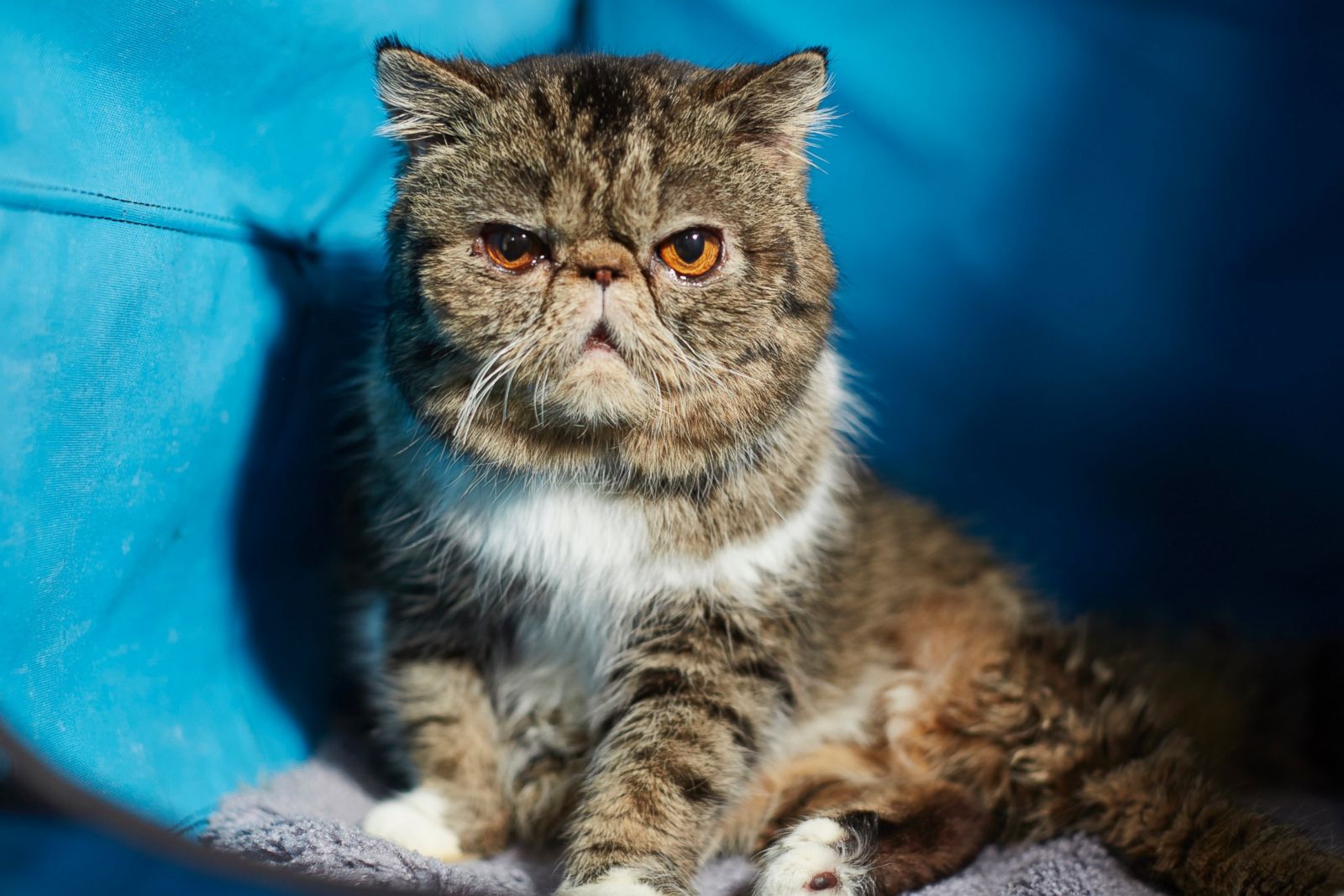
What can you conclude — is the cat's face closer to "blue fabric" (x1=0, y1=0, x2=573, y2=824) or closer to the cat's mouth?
the cat's mouth

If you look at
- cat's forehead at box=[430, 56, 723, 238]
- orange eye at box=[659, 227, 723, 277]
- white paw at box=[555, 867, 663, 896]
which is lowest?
white paw at box=[555, 867, 663, 896]

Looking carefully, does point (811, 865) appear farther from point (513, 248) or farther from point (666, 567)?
point (513, 248)

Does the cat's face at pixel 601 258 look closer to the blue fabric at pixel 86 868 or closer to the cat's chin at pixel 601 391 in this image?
the cat's chin at pixel 601 391

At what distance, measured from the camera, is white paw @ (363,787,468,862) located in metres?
1.51

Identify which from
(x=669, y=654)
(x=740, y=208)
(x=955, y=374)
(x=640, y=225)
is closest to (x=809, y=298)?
(x=740, y=208)

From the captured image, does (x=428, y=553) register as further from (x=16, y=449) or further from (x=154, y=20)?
(x=154, y=20)

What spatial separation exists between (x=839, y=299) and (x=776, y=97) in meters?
0.59

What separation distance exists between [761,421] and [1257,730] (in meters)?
1.05

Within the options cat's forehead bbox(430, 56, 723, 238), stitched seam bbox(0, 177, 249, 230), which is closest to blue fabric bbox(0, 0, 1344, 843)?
stitched seam bbox(0, 177, 249, 230)

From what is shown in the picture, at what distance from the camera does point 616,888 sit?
1302 mm

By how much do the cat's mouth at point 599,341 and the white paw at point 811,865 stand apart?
702 mm

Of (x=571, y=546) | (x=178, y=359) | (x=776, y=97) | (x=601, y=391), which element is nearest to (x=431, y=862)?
(x=571, y=546)

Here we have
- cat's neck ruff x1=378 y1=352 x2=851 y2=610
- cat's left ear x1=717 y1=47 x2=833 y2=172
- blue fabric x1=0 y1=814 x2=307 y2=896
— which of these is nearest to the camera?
blue fabric x1=0 y1=814 x2=307 y2=896

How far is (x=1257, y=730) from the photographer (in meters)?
1.80
